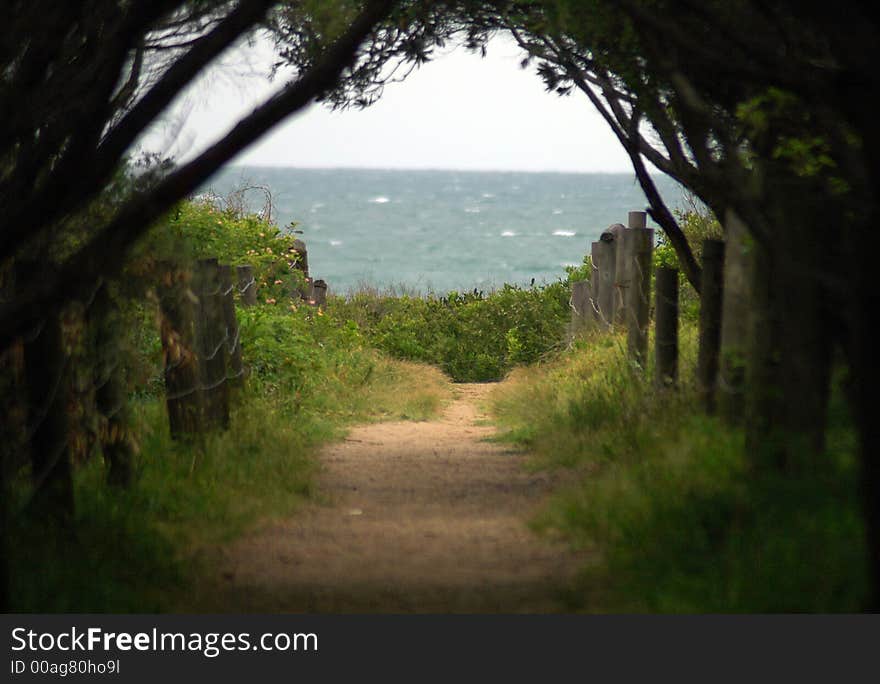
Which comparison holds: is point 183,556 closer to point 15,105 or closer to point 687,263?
point 15,105

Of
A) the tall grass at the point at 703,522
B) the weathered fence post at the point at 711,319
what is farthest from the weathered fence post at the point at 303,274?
the weathered fence post at the point at 711,319

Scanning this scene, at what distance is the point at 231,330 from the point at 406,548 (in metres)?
3.60

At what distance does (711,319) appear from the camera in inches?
269

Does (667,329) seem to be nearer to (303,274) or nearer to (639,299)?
(639,299)

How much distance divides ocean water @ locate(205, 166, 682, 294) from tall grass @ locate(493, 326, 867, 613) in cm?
2895

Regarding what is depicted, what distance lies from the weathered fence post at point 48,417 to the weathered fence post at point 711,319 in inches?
144

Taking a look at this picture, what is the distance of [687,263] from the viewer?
384 inches

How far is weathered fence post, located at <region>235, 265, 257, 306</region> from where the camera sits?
37.3 ft

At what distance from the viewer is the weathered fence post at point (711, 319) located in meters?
6.77

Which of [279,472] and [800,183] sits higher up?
[800,183]

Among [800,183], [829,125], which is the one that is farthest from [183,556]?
[829,125]

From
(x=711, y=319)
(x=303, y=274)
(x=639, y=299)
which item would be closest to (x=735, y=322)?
(x=711, y=319)

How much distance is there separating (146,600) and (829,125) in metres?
4.23

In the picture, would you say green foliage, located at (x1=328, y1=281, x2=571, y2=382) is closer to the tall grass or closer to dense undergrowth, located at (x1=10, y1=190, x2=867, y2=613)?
dense undergrowth, located at (x1=10, y1=190, x2=867, y2=613)
